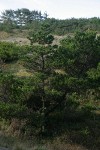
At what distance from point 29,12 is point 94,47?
7324 cm

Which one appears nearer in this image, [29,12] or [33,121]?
[33,121]

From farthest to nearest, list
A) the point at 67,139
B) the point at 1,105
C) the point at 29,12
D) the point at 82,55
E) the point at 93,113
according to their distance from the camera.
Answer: the point at 29,12 < the point at 93,113 < the point at 82,55 < the point at 67,139 < the point at 1,105

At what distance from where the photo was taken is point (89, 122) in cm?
2373

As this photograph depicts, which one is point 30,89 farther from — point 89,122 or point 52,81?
point 89,122

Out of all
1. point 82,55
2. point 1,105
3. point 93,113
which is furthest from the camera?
point 93,113

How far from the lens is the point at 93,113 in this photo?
2483 cm

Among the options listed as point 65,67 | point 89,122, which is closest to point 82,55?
point 65,67

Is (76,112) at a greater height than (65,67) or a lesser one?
lesser

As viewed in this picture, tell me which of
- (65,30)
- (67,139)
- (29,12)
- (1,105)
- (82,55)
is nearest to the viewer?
(1,105)

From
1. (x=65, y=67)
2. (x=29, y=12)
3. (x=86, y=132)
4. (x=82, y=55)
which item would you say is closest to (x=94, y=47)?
(x=82, y=55)

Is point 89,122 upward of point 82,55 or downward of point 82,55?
downward

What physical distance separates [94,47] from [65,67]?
3.71 meters

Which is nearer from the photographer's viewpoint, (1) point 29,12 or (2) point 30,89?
(2) point 30,89

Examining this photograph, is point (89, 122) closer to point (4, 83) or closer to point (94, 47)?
point (94, 47)
